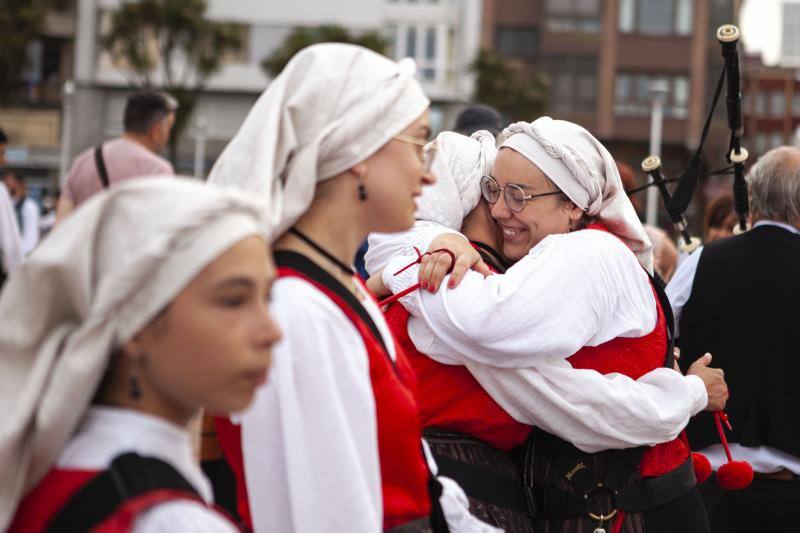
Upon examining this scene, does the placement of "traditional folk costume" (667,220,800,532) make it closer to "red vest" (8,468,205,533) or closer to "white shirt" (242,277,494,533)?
"white shirt" (242,277,494,533)

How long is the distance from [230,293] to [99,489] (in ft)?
1.18

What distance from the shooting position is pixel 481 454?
3512 mm

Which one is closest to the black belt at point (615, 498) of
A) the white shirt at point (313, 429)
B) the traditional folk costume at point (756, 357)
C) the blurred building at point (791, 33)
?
the white shirt at point (313, 429)

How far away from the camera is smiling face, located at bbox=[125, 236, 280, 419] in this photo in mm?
1985

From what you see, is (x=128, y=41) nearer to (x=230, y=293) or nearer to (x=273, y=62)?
(x=273, y=62)

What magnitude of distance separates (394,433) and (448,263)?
31.5 inches

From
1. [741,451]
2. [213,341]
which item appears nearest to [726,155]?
[741,451]

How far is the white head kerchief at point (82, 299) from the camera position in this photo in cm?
194

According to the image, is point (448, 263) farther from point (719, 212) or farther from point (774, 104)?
point (774, 104)

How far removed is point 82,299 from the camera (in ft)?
6.40

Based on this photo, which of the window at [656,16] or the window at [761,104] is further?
the window at [761,104]

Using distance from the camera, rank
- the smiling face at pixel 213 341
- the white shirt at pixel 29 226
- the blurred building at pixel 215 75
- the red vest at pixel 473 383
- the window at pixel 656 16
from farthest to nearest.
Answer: the window at pixel 656 16
the blurred building at pixel 215 75
the white shirt at pixel 29 226
the red vest at pixel 473 383
the smiling face at pixel 213 341

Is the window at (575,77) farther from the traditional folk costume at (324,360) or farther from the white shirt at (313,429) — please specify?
the white shirt at (313,429)

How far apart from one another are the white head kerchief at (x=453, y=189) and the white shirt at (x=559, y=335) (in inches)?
9.7
